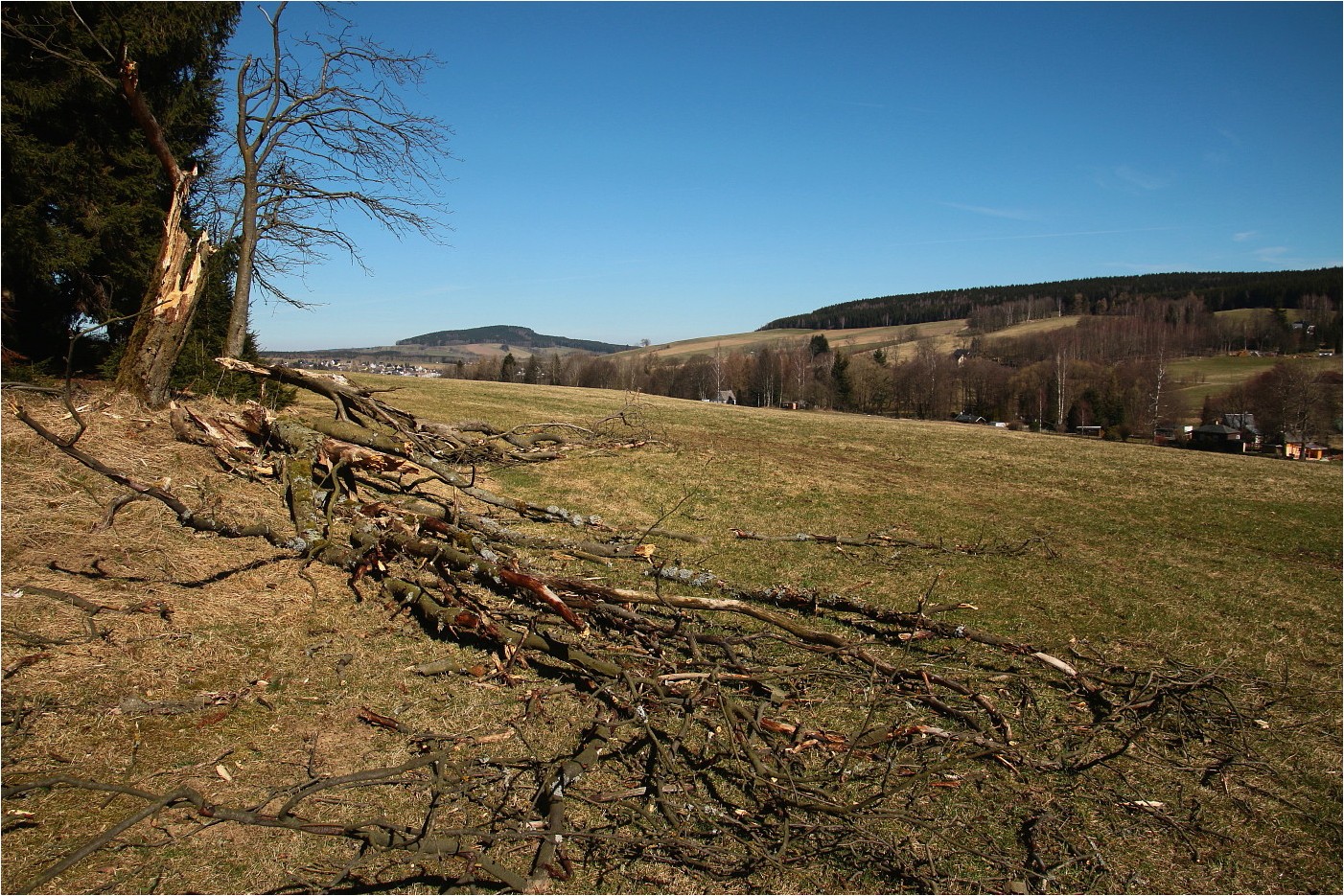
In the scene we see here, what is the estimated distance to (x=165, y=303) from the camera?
7648 mm

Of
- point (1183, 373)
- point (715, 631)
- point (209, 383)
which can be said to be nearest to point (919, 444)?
point (715, 631)

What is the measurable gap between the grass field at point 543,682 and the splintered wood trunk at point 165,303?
459 mm

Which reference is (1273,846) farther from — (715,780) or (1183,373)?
(1183,373)

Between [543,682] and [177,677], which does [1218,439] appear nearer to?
[543,682]

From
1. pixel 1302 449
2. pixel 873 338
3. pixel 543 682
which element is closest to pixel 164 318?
pixel 543 682

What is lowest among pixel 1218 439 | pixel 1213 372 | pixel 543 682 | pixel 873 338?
pixel 543 682

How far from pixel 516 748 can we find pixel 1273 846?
414cm

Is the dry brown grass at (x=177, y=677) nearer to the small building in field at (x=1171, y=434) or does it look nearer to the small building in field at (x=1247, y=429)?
the small building in field at (x=1247, y=429)

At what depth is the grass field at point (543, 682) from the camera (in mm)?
3301

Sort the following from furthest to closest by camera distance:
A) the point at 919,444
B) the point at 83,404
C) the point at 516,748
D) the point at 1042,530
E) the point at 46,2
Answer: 1. the point at 919,444
2. the point at 1042,530
3. the point at 46,2
4. the point at 83,404
5. the point at 516,748

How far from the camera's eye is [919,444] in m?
20.4

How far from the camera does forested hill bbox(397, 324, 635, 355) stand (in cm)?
17788

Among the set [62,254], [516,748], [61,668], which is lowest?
[516,748]

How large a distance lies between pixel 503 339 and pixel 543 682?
7511 inches
